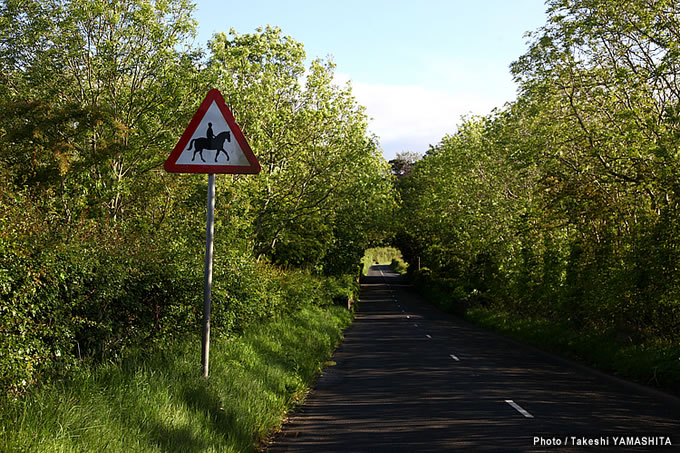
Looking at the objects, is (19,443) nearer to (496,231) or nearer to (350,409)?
(350,409)

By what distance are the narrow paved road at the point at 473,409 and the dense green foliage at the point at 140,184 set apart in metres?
2.63

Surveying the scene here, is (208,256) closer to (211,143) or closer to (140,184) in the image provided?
(211,143)

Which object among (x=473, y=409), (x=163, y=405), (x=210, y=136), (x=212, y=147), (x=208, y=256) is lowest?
(x=473, y=409)

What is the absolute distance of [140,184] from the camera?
21078mm

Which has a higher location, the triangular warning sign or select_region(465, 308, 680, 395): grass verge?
the triangular warning sign

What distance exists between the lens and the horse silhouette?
7227 mm

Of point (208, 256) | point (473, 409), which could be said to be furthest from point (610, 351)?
point (208, 256)

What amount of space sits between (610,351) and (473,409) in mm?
8013

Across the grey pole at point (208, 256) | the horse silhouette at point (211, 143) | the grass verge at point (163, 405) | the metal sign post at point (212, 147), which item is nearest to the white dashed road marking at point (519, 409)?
the grass verge at point (163, 405)

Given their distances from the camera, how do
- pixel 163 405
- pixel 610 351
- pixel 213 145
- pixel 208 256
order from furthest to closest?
1. pixel 610 351
2. pixel 208 256
3. pixel 213 145
4. pixel 163 405

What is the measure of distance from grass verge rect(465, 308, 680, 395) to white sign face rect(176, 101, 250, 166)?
9564 millimetres

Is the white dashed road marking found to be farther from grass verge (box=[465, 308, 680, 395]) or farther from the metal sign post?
the metal sign post

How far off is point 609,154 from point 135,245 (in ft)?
44.0

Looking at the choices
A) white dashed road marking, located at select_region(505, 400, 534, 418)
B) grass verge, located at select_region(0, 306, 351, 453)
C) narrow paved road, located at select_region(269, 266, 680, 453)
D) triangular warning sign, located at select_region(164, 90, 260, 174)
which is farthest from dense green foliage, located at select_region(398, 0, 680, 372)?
triangular warning sign, located at select_region(164, 90, 260, 174)
